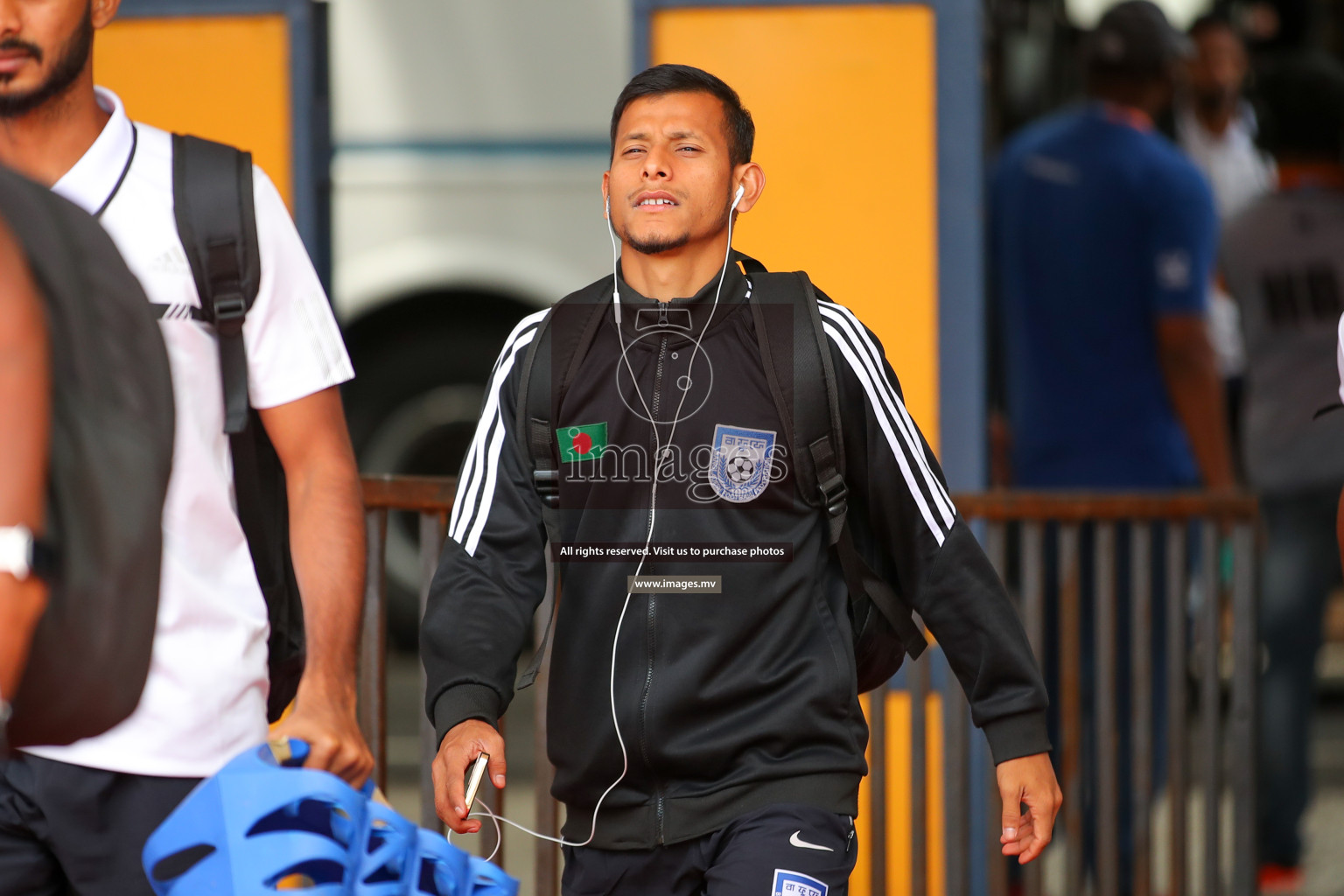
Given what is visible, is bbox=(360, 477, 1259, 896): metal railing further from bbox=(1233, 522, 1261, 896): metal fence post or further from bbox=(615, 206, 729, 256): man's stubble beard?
bbox=(615, 206, 729, 256): man's stubble beard

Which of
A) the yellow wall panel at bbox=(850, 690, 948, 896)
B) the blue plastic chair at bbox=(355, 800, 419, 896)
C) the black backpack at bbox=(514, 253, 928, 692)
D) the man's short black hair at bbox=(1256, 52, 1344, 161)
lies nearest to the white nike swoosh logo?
the black backpack at bbox=(514, 253, 928, 692)

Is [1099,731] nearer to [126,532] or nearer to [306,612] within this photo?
[306,612]

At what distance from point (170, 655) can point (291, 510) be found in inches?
11.3

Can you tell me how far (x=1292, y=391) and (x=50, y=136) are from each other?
4047 millimetres

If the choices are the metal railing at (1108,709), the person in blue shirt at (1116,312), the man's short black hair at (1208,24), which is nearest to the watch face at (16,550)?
the metal railing at (1108,709)

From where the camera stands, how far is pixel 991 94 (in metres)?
7.52

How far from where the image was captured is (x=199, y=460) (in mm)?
2582

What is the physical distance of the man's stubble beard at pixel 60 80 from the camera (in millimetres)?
2609

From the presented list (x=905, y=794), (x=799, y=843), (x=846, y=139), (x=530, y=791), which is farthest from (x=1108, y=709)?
(x=530, y=791)

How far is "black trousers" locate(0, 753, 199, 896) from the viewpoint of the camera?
252cm

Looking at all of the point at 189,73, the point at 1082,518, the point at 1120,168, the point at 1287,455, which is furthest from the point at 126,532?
the point at 1287,455

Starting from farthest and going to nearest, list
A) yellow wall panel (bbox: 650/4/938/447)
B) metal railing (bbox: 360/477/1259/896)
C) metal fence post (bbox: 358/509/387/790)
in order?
1. yellow wall panel (bbox: 650/4/938/447)
2. metal railing (bbox: 360/477/1259/896)
3. metal fence post (bbox: 358/509/387/790)

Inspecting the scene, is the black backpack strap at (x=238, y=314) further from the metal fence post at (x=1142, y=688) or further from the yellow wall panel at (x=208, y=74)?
the metal fence post at (x=1142, y=688)

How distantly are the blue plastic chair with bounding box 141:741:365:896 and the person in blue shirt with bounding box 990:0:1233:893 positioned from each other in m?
3.30
